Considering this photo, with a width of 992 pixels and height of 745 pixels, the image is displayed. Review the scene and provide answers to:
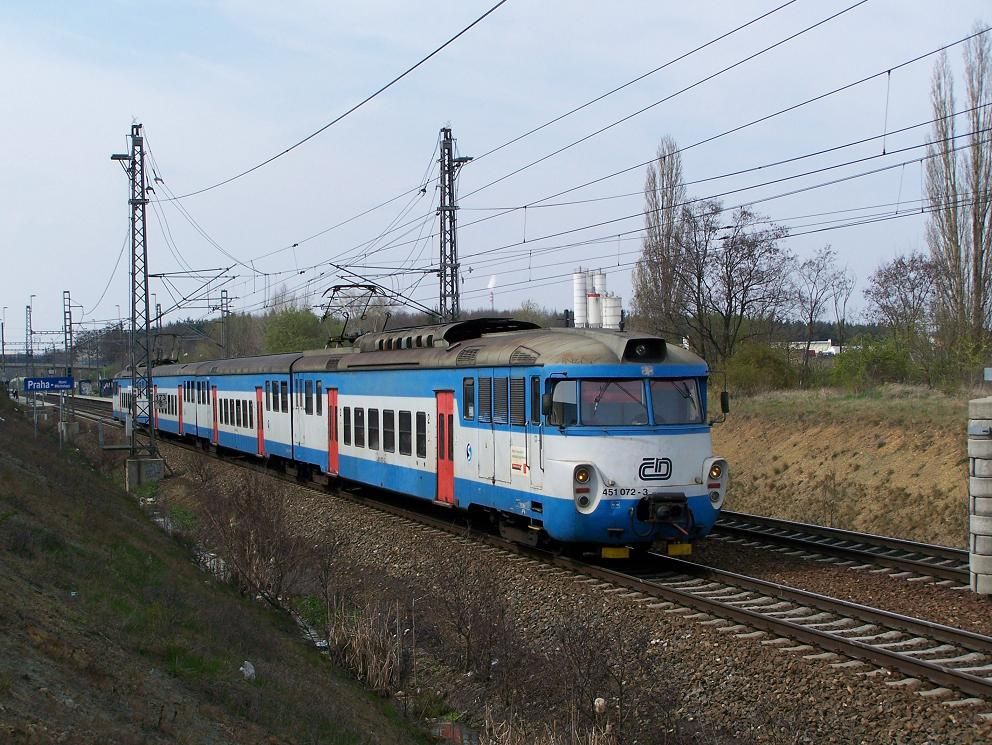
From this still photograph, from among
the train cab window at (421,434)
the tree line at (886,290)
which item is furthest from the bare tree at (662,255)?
the train cab window at (421,434)

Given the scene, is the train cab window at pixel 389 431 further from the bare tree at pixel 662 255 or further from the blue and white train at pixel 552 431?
the bare tree at pixel 662 255

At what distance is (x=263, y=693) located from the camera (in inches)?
304

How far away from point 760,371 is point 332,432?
51.0 feet

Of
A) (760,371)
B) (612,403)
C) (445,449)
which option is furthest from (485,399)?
(760,371)

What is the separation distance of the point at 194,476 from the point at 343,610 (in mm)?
17946

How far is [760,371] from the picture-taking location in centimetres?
3162

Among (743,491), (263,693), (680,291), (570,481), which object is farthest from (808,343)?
(263,693)

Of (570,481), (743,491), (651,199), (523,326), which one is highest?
(651,199)

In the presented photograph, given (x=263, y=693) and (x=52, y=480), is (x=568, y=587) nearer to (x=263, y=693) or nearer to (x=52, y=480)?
(x=263, y=693)

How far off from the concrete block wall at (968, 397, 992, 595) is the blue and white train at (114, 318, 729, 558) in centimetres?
299

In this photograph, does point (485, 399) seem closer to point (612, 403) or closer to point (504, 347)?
point (504, 347)

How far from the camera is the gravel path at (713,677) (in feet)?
24.3

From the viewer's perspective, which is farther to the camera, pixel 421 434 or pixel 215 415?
pixel 215 415

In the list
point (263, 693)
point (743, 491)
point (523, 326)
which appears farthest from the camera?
point (743, 491)
